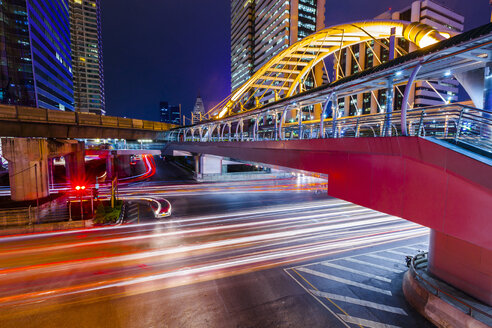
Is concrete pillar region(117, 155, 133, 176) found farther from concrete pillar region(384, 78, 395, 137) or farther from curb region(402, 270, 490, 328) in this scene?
curb region(402, 270, 490, 328)

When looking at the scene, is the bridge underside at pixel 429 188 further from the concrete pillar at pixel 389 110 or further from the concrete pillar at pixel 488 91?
the concrete pillar at pixel 488 91

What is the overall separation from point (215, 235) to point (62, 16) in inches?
4141

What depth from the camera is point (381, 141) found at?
6.99m

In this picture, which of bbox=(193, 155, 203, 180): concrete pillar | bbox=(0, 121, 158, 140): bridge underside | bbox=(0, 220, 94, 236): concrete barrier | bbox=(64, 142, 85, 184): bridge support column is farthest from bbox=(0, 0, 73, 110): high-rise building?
bbox=(0, 220, 94, 236): concrete barrier

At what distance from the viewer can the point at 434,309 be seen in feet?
26.5

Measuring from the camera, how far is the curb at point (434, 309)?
7.11m

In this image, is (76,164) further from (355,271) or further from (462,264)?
(462,264)

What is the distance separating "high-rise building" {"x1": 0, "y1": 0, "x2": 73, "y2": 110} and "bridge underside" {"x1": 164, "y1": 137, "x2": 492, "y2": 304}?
75870mm

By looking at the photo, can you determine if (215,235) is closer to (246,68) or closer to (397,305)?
(397,305)

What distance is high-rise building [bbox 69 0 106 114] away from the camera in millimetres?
120438

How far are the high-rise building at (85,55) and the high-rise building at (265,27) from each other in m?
78.3

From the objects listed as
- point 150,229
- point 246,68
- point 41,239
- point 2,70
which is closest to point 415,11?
point 246,68

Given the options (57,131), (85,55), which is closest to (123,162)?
(57,131)

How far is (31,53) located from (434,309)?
84.1 meters
